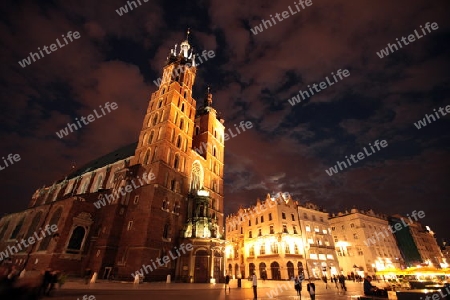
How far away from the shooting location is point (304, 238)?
4734 cm

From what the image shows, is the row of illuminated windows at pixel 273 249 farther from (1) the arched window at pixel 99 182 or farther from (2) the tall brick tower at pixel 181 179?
(1) the arched window at pixel 99 182

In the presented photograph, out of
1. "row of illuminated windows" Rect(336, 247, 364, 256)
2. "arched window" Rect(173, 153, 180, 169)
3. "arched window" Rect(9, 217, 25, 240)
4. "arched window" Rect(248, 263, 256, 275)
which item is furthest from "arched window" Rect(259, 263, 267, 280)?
"arched window" Rect(9, 217, 25, 240)

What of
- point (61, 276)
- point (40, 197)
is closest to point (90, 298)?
point (61, 276)

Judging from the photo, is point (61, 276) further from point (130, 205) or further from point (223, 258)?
point (223, 258)

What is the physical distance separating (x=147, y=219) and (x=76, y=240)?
11.1 meters

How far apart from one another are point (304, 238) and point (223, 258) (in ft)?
75.6

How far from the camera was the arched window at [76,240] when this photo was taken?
29.2 metres

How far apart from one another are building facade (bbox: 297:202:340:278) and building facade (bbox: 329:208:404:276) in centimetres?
332

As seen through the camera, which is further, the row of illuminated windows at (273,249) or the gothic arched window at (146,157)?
the row of illuminated windows at (273,249)

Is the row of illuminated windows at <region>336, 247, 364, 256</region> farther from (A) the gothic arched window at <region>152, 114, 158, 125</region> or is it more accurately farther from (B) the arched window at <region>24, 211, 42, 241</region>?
(B) the arched window at <region>24, 211, 42, 241</region>

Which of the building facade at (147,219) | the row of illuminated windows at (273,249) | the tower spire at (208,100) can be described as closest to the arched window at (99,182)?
the building facade at (147,219)

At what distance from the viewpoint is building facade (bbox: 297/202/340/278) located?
4566 centimetres

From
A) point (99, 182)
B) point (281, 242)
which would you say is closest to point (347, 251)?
point (281, 242)

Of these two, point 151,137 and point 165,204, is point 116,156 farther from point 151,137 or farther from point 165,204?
point 165,204
